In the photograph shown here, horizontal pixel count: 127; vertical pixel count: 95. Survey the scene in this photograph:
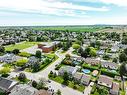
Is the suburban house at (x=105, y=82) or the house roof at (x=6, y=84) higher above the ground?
the house roof at (x=6, y=84)

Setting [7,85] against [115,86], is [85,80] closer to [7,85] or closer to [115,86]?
[115,86]

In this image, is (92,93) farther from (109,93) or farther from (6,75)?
(6,75)

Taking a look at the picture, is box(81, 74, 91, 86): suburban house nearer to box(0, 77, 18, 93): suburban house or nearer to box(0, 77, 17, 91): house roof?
box(0, 77, 18, 93): suburban house

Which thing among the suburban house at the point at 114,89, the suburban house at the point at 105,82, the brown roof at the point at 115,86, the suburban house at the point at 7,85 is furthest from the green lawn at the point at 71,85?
the suburban house at the point at 7,85

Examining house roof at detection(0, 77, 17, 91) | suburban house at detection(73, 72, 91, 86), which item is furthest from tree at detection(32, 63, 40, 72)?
house roof at detection(0, 77, 17, 91)

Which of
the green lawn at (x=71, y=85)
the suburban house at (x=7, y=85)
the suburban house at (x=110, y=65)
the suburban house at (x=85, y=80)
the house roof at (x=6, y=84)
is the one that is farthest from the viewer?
the suburban house at (x=110, y=65)

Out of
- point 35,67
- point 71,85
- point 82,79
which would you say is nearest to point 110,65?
point 82,79

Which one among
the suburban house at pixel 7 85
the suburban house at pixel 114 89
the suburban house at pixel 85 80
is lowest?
the suburban house at pixel 114 89

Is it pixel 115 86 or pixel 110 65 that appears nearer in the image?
pixel 115 86

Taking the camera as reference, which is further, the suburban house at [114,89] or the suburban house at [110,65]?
the suburban house at [110,65]

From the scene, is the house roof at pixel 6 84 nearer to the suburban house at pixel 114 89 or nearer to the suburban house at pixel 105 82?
→ the suburban house at pixel 105 82

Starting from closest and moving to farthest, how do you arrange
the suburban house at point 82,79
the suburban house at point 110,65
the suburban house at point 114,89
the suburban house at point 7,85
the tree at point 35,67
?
the suburban house at point 7,85
the suburban house at point 114,89
the suburban house at point 82,79
the tree at point 35,67
the suburban house at point 110,65
